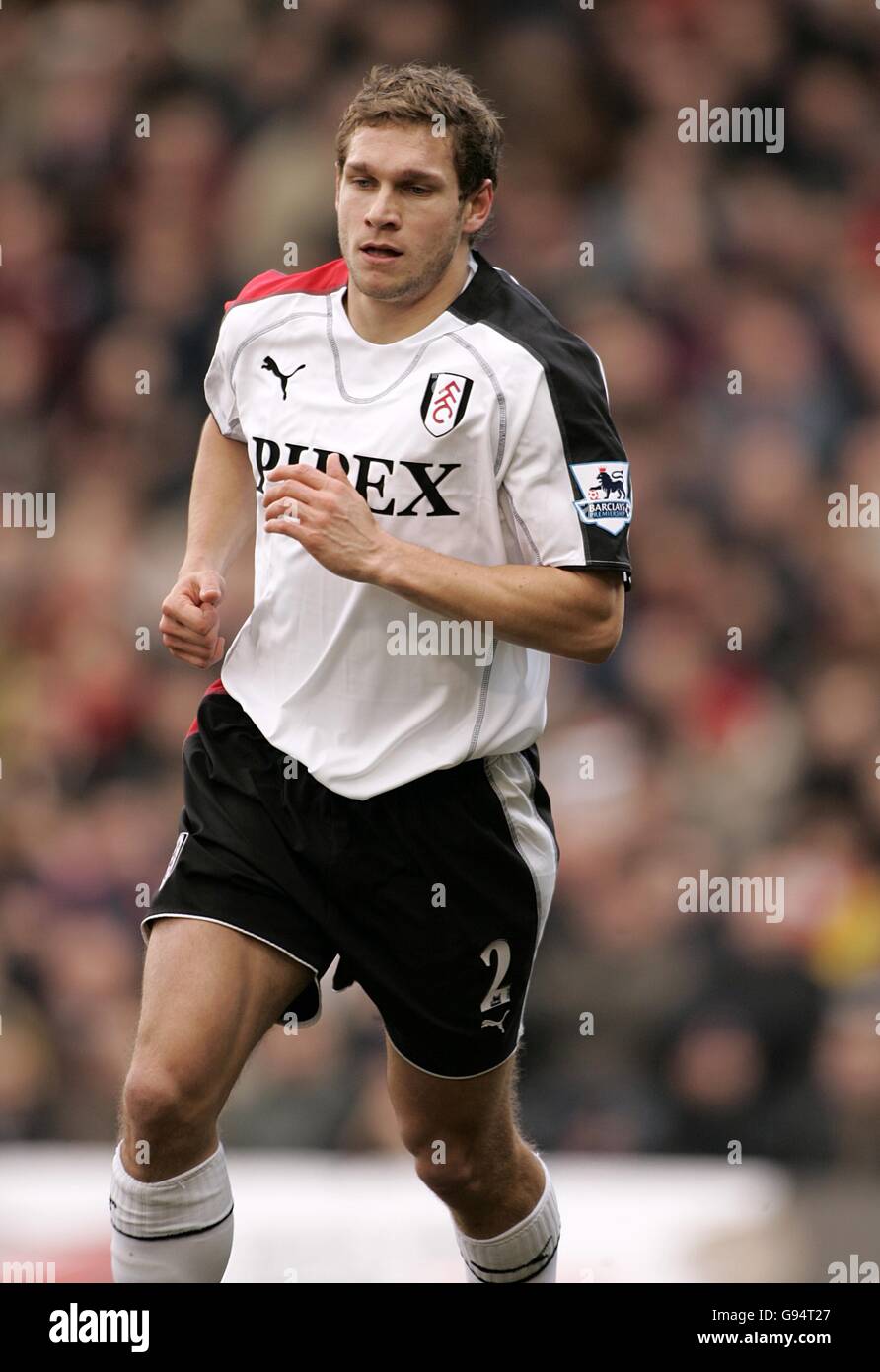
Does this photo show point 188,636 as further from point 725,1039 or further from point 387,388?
point 725,1039

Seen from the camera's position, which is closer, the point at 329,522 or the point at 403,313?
the point at 329,522

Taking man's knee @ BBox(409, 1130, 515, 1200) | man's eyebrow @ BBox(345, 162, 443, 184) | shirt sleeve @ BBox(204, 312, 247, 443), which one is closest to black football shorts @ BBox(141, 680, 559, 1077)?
man's knee @ BBox(409, 1130, 515, 1200)

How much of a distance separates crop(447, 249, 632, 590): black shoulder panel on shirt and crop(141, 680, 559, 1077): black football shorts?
503mm

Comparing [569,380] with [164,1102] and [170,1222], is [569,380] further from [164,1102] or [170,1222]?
[170,1222]

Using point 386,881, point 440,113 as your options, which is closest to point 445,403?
point 440,113

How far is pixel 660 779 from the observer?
6.61 m

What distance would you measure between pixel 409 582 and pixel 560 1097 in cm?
318

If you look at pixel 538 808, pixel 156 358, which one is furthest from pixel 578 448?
pixel 156 358

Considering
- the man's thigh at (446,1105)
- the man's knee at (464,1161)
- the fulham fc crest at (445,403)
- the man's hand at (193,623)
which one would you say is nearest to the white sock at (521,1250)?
the man's knee at (464,1161)

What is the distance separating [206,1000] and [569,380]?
1.32 metres

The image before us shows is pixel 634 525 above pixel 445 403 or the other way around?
the other way around

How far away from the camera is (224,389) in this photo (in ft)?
12.8

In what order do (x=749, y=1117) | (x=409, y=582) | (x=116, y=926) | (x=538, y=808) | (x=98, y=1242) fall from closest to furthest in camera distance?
(x=409, y=582) < (x=538, y=808) < (x=98, y=1242) < (x=749, y=1117) < (x=116, y=926)

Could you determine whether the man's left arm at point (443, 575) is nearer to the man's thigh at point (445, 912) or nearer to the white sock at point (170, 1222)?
the man's thigh at point (445, 912)
